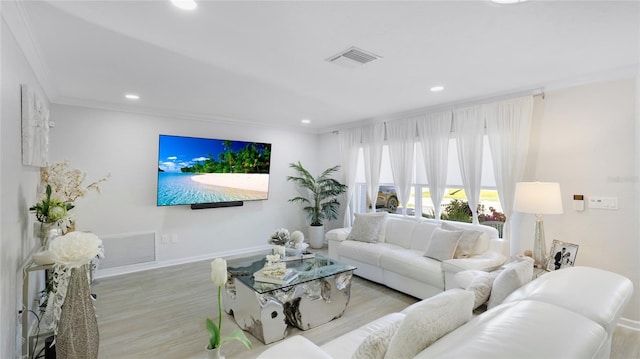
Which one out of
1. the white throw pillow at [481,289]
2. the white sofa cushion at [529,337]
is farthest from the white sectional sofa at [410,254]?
the white sofa cushion at [529,337]

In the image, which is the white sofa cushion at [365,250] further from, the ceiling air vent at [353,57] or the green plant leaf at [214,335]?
the green plant leaf at [214,335]

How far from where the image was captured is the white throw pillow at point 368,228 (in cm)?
430

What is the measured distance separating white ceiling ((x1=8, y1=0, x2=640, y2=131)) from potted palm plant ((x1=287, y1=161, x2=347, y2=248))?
7.59 ft

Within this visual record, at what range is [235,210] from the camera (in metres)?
5.33

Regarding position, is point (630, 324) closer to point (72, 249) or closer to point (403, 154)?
point (403, 154)

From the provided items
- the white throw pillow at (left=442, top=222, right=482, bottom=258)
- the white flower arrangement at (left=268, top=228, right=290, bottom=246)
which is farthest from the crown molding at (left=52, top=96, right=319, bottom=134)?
the white throw pillow at (left=442, top=222, right=482, bottom=258)

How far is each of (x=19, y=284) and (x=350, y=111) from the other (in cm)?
411

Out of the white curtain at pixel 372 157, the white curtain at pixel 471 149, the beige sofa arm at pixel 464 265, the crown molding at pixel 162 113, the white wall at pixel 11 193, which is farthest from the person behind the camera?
the white curtain at pixel 372 157

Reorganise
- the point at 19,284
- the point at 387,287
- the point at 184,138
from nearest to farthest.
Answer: the point at 19,284 < the point at 387,287 < the point at 184,138

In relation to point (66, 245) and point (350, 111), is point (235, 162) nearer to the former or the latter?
point (350, 111)

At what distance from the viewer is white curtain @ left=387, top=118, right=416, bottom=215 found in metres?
4.64

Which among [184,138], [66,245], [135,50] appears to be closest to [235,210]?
[184,138]

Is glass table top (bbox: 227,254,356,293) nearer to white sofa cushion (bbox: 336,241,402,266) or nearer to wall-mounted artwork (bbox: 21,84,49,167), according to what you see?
white sofa cushion (bbox: 336,241,402,266)

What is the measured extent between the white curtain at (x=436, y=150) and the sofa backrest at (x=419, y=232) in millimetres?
395
